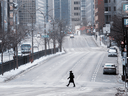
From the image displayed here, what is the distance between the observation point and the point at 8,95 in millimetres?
21203

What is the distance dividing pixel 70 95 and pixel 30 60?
118 feet

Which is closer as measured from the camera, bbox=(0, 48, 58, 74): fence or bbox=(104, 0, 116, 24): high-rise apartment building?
bbox=(0, 48, 58, 74): fence

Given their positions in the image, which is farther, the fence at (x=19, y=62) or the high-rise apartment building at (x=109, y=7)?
the high-rise apartment building at (x=109, y=7)

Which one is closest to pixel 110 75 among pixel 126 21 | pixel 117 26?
pixel 126 21

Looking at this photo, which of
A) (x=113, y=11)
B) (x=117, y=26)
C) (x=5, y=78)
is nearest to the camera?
(x=5, y=78)

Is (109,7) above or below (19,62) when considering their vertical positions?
above

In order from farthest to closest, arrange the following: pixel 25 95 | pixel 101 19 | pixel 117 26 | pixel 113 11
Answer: pixel 101 19 → pixel 113 11 → pixel 117 26 → pixel 25 95

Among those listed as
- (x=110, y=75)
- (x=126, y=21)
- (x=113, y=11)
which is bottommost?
(x=110, y=75)

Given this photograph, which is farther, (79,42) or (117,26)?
(79,42)

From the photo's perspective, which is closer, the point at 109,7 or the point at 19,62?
the point at 19,62

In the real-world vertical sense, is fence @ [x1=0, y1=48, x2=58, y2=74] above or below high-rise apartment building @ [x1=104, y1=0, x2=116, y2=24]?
below

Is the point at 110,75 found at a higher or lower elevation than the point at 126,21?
lower

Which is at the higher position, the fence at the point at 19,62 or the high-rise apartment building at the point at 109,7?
the high-rise apartment building at the point at 109,7

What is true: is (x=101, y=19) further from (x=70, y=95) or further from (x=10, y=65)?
(x=70, y=95)
